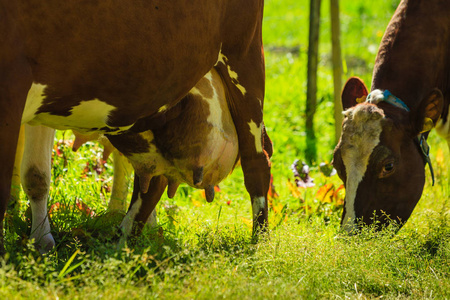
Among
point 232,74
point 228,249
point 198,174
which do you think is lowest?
point 228,249

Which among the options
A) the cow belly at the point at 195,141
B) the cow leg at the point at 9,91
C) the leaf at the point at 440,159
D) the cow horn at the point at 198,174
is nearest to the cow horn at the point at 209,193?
the cow belly at the point at 195,141

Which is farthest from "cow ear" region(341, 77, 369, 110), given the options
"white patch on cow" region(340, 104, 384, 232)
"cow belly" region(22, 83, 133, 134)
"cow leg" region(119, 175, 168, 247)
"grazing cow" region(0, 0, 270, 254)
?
"cow belly" region(22, 83, 133, 134)

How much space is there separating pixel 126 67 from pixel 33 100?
Result: 457 mm

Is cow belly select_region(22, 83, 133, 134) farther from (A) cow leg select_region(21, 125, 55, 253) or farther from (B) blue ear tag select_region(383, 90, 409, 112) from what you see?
(B) blue ear tag select_region(383, 90, 409, 112)

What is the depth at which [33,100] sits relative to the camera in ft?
9.41

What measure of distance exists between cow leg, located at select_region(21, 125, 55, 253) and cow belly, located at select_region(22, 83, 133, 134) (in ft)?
1.74

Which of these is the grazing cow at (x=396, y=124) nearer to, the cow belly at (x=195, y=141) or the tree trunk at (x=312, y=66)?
the cow belly at (x=195, y=141)

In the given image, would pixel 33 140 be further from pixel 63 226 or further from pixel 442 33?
pixel 442 33

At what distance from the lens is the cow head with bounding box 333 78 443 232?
3.98 meters

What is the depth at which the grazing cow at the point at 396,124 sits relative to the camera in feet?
13.1

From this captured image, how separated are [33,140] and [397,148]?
6.96 feet

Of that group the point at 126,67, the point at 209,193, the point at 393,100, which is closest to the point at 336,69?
the point at 393,100

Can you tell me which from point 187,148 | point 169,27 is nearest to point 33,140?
point 187,148

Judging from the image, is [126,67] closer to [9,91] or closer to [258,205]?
[9,91]
